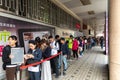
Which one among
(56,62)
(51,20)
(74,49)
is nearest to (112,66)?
(56,62)

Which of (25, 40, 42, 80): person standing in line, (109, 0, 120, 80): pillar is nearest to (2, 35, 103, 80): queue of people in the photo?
(25, 40, 42, 80): person standing in line

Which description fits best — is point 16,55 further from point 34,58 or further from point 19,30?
point 19,30

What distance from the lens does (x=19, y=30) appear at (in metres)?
4.24

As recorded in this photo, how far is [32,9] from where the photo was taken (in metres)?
5.17

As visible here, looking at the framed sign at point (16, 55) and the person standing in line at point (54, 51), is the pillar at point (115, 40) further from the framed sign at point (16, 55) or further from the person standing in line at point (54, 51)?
the framed sign at point (16, 55)

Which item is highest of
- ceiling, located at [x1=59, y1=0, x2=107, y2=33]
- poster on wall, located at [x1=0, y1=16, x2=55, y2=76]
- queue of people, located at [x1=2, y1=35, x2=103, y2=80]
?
ceiling, located at [x1=59, y1=0, x2=107, y2=33]

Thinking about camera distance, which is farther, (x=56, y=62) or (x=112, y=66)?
(x=56, y=62)

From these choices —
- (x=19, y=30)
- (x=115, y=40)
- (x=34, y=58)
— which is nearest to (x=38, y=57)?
(x=34, y=58)

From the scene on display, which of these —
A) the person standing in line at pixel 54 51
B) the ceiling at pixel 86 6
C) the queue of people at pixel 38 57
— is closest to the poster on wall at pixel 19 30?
the queue of people at pixel 38 57

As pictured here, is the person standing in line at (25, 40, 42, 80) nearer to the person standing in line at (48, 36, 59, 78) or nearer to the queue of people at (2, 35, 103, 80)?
the queue of people at (2, 35, 103, 80)

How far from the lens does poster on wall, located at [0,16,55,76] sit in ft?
11.6

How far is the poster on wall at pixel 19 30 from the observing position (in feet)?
11.6

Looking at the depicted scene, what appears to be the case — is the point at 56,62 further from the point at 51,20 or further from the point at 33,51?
the point at 51,20

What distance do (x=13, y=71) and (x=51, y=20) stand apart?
4684mm
